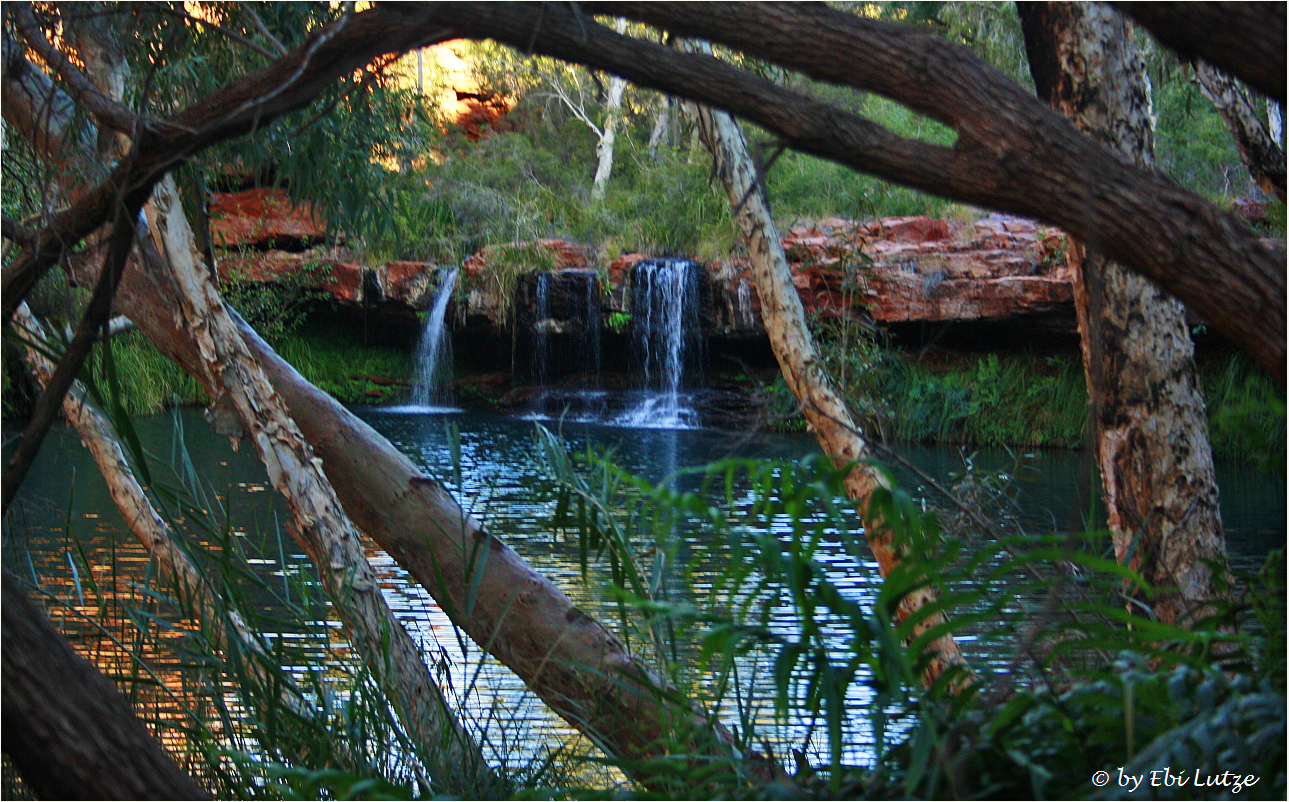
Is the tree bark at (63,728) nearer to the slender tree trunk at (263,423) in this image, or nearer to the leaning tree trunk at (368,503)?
the leaning tree trunk at (368,503)

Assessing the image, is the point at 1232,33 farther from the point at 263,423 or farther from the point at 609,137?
the point at 609,137

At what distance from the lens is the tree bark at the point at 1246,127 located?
3.31 m

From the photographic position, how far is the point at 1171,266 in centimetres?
138

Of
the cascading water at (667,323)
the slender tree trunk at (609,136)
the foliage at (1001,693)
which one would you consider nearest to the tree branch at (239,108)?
the foliage at (1001,693)

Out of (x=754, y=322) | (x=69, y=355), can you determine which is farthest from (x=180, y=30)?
(x=754, y=322)

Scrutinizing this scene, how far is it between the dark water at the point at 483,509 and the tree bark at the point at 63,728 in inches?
33.5

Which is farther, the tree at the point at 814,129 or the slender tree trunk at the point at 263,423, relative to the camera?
the slender tree trunk at the point at 263,423

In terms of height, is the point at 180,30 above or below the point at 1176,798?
above

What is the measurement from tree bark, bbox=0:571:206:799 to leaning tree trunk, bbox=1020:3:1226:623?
8.38ft

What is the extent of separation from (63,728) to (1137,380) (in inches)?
111

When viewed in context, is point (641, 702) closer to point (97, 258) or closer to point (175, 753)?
point (175, 753)

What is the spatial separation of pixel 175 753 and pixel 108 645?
146 cm

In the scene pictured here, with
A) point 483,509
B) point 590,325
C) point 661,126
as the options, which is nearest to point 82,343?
point 483,509

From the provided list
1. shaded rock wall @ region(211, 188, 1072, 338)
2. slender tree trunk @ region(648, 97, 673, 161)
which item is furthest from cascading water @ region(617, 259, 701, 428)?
slender tree trunk @ region(648, 97, 673, 161)
